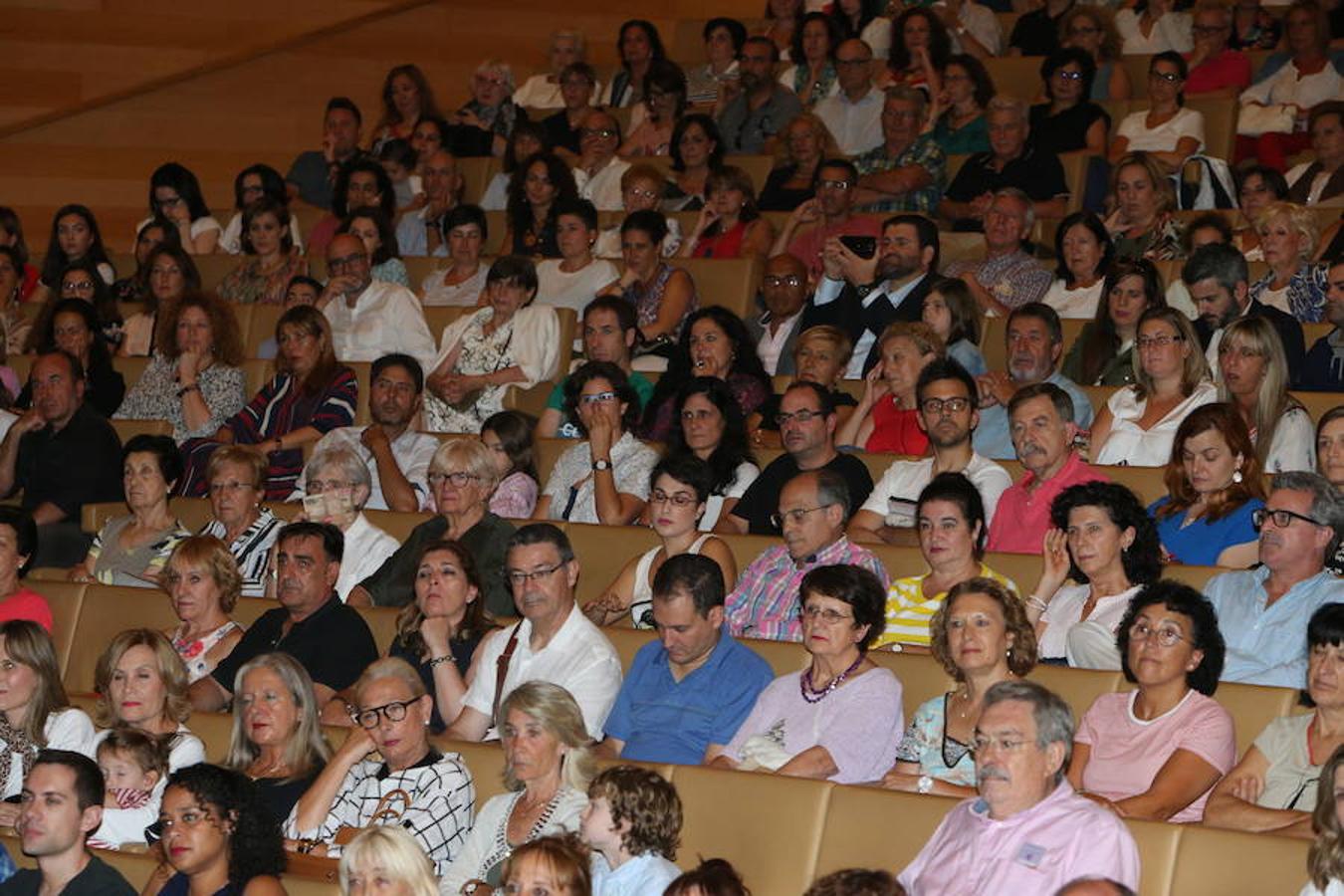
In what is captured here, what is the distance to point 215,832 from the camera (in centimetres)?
350

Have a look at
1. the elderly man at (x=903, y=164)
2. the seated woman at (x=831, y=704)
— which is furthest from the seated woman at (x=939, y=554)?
the elderly man at (x=903, y=164)

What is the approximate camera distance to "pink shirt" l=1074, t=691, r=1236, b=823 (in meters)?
3.47

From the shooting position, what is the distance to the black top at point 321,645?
4520 mm

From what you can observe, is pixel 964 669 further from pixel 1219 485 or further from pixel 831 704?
pixel 1219 485

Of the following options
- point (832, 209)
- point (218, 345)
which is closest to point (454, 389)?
point (218, 345)

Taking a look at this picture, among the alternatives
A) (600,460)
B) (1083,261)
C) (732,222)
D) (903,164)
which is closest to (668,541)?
(600,460)

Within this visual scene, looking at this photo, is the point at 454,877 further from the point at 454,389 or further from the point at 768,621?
the point at 454,389

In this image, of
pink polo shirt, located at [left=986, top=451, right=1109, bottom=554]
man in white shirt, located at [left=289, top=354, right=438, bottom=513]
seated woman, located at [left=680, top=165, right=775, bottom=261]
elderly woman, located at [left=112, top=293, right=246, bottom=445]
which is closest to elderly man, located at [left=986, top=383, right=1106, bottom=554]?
pink polo shirt, located at [left=986, top=451, right=1109, bottom=554]

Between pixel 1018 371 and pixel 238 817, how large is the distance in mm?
2521

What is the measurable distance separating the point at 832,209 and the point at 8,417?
2630 mm

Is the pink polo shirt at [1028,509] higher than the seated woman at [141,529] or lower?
higher

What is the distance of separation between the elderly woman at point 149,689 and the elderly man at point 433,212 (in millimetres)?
3366

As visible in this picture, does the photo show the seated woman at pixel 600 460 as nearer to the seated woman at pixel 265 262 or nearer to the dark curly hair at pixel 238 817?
the dark curly hair at pixel 238 817

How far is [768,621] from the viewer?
443 cm
